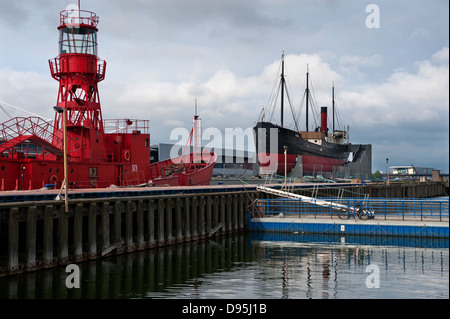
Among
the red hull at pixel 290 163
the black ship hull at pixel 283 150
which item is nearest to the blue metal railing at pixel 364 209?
the black ship hull at pixel 283 150

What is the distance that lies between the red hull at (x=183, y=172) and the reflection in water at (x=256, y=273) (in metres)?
14.1

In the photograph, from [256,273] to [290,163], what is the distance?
62456 millimetres

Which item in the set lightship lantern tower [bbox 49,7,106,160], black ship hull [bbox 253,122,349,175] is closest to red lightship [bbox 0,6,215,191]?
lightship lantern tower [bbox 49,7,106,160]

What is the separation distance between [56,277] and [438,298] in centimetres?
1564

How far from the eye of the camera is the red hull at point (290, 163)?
263ft

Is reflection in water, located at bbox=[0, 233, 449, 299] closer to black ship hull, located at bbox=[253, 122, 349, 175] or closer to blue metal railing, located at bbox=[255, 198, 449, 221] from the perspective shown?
blue metal railing, located at bbox=[255, 198, 449, 221]

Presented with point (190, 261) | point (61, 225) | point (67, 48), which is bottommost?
point (190, 261)

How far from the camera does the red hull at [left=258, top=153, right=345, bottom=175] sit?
263 feet

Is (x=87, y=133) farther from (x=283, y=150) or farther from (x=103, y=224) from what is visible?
(x=283, y=150)

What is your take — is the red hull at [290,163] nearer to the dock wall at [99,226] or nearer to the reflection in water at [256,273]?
the dock wall at [99,226]

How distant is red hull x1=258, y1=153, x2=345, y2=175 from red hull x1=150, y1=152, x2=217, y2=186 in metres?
25.1
